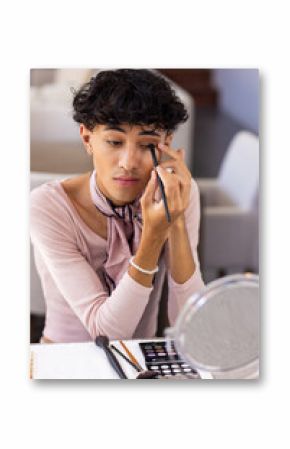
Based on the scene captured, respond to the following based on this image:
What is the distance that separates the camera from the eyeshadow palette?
5.09 ft

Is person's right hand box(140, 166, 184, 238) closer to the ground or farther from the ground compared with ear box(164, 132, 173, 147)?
closer to the ground

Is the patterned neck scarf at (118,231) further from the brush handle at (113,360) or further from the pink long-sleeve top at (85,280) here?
the brush handle at (113,360)

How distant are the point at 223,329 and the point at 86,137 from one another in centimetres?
45

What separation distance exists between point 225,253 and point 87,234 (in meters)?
0.28

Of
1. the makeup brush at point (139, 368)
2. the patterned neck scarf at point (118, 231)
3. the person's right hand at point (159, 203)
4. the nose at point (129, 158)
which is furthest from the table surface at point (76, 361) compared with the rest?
the nose at point (129, 158)

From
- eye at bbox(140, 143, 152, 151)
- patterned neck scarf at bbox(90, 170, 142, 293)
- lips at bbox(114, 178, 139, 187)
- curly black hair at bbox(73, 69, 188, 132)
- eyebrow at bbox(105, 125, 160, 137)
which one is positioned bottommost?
patterned neck scarf at bbox(90, 170, 142, 293)

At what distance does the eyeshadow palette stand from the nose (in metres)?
0.35

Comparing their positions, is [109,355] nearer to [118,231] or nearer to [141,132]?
[118,231]

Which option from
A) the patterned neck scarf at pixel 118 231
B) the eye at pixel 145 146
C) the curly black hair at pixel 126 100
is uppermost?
the curly black hair at pixel 126 100

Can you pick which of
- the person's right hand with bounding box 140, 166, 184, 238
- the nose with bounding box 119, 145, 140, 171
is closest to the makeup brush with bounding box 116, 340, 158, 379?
the person's right hand with bounding box 140, 166, 184, 238

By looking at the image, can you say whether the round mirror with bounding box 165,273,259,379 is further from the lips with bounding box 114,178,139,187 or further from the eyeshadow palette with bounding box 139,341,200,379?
the lips with bounding box 114,178,139,187

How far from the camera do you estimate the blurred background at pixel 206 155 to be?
1558mm

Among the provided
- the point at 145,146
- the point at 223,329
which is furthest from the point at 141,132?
the point at 223,329
